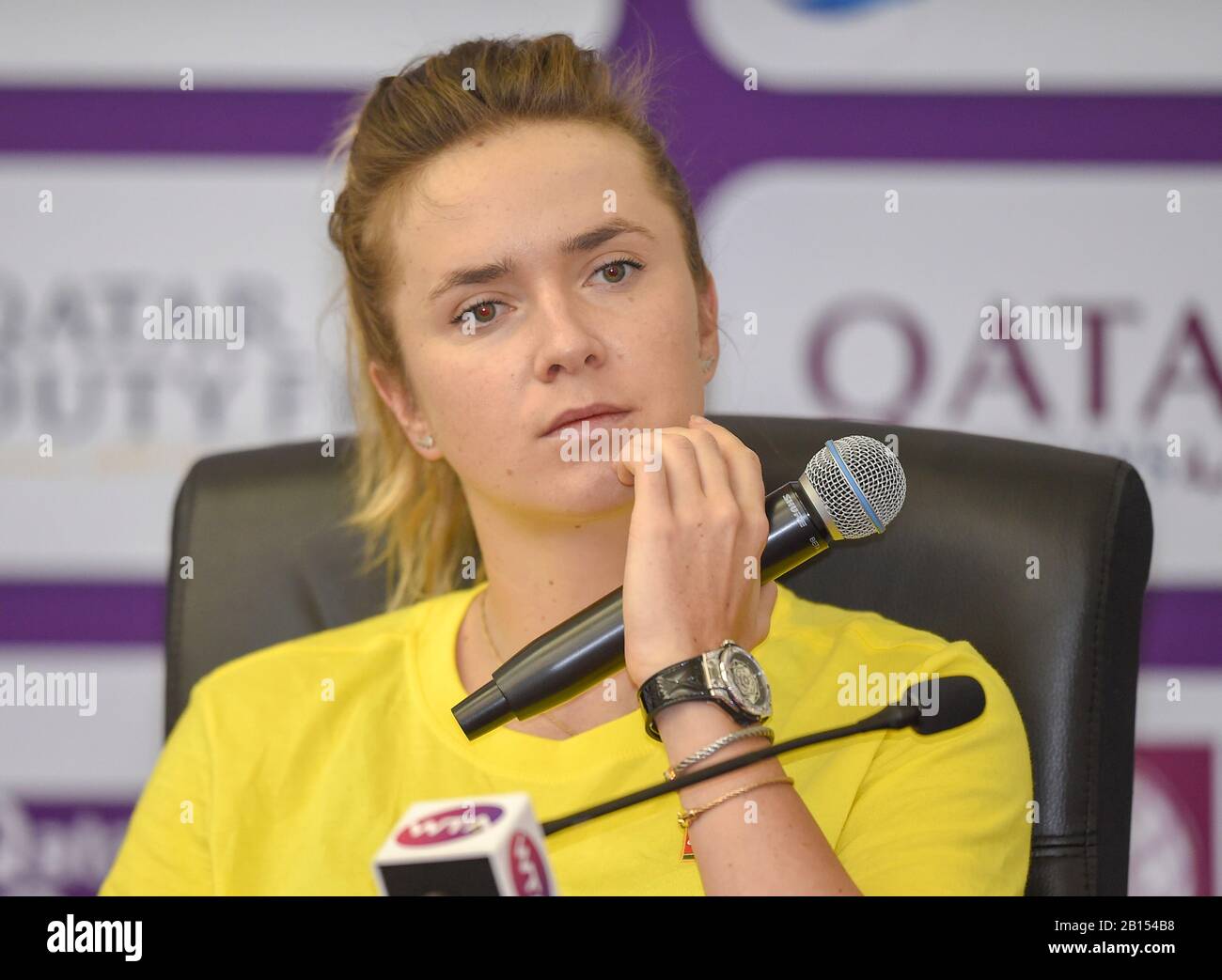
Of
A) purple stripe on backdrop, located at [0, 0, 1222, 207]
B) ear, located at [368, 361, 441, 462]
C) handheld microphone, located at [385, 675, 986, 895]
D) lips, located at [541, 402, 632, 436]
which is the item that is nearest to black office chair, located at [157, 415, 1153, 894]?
ear, located at [368, 361, 441, 462]

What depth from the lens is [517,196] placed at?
1.21 meters

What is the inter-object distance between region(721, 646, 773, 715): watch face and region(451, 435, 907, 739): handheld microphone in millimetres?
68

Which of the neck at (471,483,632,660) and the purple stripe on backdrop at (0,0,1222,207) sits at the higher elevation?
the purple stripe on backdrop at (0,0,1222,207)

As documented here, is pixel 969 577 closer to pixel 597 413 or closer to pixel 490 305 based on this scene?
pixel 597 413

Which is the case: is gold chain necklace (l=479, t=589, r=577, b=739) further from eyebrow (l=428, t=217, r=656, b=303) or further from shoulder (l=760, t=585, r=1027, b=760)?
eyebrow (l=428, t=217, r=656, b=303)

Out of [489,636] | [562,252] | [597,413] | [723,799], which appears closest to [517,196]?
[562,252]

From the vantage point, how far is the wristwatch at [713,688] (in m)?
0.94

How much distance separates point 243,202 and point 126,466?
17.1 inches

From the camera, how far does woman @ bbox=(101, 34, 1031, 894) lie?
986 mm

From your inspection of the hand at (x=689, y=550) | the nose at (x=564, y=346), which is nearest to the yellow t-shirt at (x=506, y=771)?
the hand at (x=689, y=550)

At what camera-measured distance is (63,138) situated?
2.00m

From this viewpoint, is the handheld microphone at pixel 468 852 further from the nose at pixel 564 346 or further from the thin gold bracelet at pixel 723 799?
the nose at pixel 564 346

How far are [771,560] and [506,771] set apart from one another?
0.36 meters
